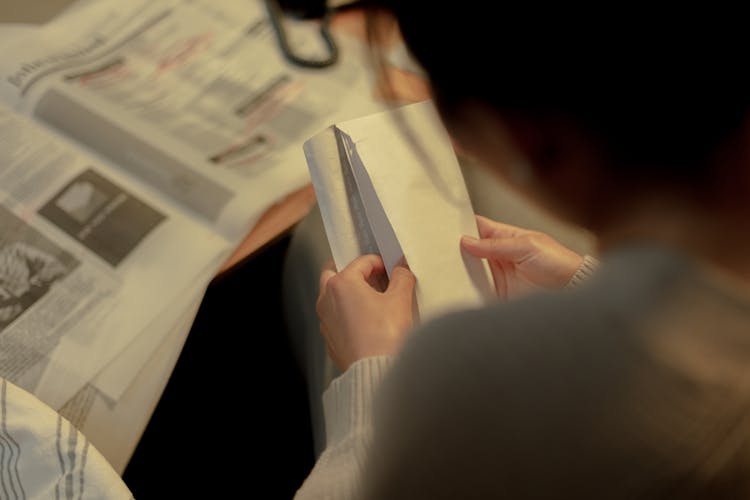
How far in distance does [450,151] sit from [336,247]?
134 mm

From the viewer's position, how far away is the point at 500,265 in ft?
1.73

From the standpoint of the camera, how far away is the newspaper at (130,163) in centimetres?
52

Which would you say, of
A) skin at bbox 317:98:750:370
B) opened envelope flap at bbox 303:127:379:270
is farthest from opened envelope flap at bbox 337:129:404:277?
skin at bbox 317:98:750:370

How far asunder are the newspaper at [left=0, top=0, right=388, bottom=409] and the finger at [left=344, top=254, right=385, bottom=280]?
12 centimetres

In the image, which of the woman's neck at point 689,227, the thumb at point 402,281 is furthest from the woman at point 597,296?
the thumb at point 402,281

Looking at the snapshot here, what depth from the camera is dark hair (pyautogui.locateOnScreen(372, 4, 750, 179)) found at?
0.21 metres

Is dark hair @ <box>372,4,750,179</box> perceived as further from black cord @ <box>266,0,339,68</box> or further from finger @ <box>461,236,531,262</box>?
black cord @ <box>266,0,339,68</box>

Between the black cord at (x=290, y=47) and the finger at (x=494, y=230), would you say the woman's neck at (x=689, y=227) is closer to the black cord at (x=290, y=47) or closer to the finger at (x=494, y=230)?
the finger at (x=494, y=230)

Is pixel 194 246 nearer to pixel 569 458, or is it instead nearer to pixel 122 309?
pixel 122 309

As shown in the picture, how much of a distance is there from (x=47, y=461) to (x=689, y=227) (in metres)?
0.40

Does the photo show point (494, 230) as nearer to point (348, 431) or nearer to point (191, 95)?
point (348, 431)

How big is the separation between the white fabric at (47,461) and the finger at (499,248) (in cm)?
29

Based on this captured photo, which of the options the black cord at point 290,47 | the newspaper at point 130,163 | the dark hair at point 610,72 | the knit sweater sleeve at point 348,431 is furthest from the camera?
the black cord at point 290,47

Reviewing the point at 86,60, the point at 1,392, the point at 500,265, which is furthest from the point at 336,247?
the point at 86,60
